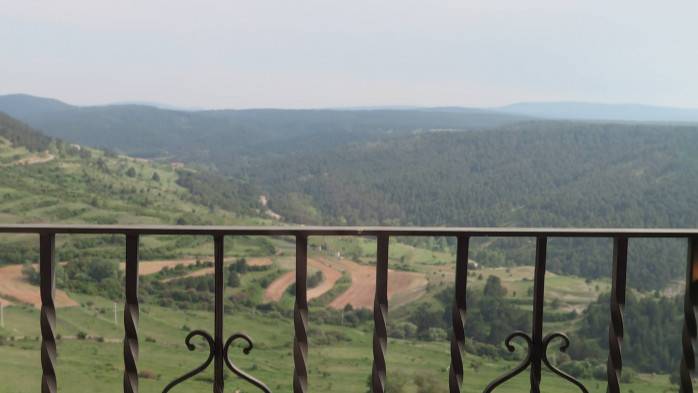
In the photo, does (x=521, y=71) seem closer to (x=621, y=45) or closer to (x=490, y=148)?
(x=621, y=45)

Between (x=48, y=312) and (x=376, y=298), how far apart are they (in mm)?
791

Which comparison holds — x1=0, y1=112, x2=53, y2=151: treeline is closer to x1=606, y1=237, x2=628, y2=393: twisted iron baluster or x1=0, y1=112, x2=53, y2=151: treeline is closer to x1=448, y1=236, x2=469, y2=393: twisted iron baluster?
x1=448, y1=236, x2=469, y2=393: twisted iron baluster

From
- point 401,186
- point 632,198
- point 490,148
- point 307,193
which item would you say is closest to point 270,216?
point 307,193

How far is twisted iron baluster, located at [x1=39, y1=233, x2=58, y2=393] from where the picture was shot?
154 cm

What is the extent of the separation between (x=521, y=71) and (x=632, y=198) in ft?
109

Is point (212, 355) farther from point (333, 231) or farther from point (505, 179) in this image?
point (505, 179)

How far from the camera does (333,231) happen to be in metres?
1.50

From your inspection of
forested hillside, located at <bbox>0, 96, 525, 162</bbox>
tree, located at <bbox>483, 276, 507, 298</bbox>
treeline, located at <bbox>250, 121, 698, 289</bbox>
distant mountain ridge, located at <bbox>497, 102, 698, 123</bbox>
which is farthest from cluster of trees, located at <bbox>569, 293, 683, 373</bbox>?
distant mountain ridge, located at <bbox>497, 102, 698, 123</bbox>

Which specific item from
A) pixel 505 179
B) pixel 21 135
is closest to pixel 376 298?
pixel 505 179

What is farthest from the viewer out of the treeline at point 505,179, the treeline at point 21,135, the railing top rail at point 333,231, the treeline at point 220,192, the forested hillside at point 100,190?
the treeline at point 21,135

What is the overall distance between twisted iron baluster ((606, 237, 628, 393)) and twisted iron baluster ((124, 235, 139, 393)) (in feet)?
3.90

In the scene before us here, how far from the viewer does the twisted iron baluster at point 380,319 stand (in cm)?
161

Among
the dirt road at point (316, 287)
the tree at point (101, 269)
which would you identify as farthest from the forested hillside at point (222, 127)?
the dirt road at point (316, 287)

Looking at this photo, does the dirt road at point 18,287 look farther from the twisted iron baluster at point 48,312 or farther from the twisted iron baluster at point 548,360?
the twisted iron baluster at point 548,360
